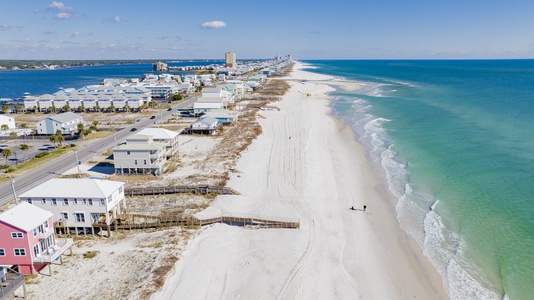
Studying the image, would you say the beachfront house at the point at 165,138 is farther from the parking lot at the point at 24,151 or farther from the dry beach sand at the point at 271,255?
the parking lot at the point at 24,151

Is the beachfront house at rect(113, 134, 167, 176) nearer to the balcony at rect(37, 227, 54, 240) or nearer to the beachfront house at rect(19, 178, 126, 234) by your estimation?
the beachfront house at rect(19, 178, 126, 234)

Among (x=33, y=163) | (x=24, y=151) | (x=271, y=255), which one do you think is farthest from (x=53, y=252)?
(x=24, y=151)

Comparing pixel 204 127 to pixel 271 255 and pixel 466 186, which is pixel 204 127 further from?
pixel 466 186

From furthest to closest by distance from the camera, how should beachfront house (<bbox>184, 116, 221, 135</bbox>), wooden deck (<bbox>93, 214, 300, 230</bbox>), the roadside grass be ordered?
beachfront house (<bbox>184, 116, 221, 135</bbox>), the roadside grass, wooden deck (<bbox>93, 214, 300, 230</bbox>)

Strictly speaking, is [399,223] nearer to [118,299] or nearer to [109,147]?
[118,299]

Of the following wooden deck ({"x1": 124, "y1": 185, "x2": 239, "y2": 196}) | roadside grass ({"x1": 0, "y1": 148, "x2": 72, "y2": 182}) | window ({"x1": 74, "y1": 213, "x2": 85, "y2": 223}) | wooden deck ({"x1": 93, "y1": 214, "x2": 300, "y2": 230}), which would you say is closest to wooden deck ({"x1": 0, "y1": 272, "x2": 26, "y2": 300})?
window ({"x1": 74, "y1": 213, "x2": 85, "y2": 223})

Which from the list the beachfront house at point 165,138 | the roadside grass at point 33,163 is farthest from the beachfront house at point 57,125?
the beachfront house at point 165,138
